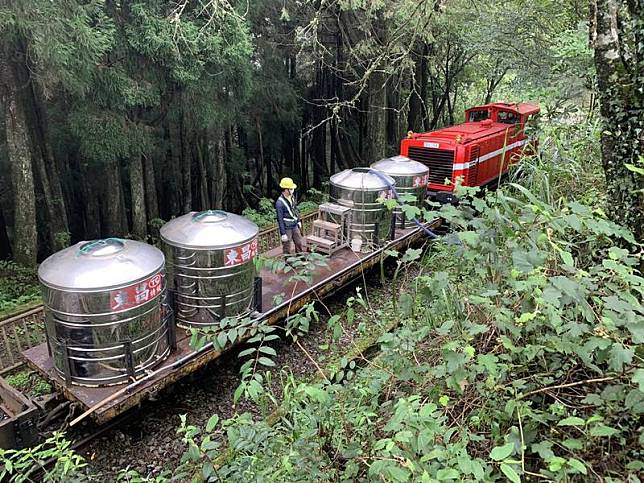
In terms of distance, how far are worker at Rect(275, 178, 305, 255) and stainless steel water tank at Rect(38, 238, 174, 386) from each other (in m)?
2.57

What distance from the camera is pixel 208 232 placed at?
6.06 metres

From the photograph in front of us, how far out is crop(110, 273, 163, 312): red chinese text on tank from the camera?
16.2 ft

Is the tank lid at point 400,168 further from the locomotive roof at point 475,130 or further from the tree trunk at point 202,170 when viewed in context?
the tree trunk at point 202,170

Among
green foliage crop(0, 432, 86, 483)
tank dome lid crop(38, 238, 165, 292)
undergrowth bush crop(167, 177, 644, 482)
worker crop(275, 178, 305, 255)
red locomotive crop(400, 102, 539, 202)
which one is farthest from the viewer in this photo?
red locomotive crop(400, 102, 539, 202)

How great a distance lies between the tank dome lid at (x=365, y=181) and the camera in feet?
28.8

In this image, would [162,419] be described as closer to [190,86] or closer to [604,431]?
[604,431]

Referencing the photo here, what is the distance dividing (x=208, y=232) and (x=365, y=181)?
12.0ft

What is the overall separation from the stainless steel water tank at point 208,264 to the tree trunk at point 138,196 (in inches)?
221

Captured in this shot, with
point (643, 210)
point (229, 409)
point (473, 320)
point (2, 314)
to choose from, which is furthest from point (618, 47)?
point (2, 314)

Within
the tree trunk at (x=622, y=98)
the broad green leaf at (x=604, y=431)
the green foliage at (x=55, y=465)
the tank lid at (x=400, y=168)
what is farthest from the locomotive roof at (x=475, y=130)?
the green foliage at (x=55, y=465)

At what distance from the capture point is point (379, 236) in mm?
9070

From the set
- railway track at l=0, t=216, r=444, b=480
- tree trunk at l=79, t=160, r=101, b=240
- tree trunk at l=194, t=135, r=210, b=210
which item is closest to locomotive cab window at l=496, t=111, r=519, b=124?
tree trunk at l=194, t=135, r=210, b=210

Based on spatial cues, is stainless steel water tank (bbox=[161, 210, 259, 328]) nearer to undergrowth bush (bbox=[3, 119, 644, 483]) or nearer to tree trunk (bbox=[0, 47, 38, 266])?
undergrowth bush (bbox=[3, 119, 644, 483])

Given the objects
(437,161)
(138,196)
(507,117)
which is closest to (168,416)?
(138,196)
